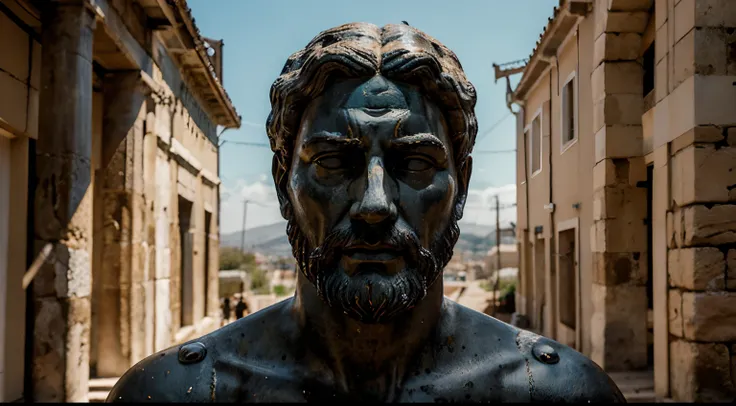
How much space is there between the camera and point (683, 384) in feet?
A: 20.6

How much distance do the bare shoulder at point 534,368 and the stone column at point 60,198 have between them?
542 cm

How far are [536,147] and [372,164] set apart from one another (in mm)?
14103

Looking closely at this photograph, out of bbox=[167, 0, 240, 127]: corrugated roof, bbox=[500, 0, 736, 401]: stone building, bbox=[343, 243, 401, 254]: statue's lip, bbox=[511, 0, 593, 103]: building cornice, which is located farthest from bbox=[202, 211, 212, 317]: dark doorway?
bbox=[343, 243, 401, 254]: statue's lip

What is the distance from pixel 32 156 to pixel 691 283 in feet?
20.8

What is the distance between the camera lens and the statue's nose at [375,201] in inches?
70.8

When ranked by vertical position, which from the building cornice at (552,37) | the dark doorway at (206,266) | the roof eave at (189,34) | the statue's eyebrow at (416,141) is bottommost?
the dark doorway at (206,266)

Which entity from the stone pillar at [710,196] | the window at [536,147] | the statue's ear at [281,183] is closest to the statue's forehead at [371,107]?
the statue's ear at [281,183]

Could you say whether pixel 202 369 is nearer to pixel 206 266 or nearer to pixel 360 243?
pixel 360 243

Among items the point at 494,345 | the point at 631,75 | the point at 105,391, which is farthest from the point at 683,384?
the point at 105,391

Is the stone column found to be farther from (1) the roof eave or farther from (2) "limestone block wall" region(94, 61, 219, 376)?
(1) the roof eave

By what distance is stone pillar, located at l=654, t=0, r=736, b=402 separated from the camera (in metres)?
5.90

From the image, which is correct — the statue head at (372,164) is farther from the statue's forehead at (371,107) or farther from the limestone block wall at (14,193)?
the limestone block wall at (14,193)

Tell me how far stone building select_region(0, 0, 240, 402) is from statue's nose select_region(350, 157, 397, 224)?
17.7ft

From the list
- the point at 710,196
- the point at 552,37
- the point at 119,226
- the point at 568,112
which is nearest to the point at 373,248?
the point at 710,196
